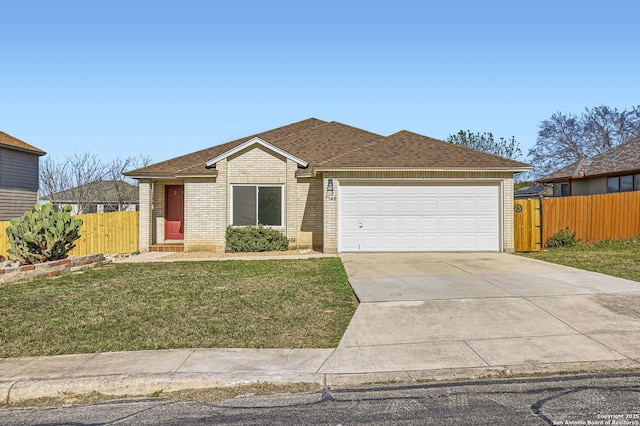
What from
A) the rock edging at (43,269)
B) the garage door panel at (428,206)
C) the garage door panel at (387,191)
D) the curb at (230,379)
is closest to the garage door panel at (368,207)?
the garage door panel at (387,191)

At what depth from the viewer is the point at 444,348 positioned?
5.75m

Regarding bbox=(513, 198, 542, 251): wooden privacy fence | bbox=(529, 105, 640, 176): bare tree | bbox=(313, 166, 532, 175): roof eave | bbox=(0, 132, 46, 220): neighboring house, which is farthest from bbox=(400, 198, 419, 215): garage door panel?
bbox=(529, 105, 640, 176): bare tree

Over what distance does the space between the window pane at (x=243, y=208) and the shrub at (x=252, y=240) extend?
460mm

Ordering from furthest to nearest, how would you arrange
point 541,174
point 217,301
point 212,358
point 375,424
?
point 541,174, point 217,301, point 212,358, point 375,424

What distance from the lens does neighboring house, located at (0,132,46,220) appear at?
2423 centimetres

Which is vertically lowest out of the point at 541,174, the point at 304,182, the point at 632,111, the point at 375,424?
the point at 375,424

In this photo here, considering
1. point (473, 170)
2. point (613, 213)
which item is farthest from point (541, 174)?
point (473, 170)

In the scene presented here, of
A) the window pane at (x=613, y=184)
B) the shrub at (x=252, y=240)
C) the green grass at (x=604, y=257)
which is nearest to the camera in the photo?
the green grass at (x=604, y=257)

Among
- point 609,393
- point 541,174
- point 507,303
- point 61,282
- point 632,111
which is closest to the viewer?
point 609,393

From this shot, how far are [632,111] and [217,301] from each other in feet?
165

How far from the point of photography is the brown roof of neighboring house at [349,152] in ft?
50.3

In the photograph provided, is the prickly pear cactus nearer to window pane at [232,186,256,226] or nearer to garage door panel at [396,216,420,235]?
window pane at [232,186,256,226]

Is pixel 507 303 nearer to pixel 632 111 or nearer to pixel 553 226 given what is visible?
pixel 553 226

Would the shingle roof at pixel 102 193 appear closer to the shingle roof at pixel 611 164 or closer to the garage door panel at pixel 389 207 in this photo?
the garage door panel at pixel 389 207
